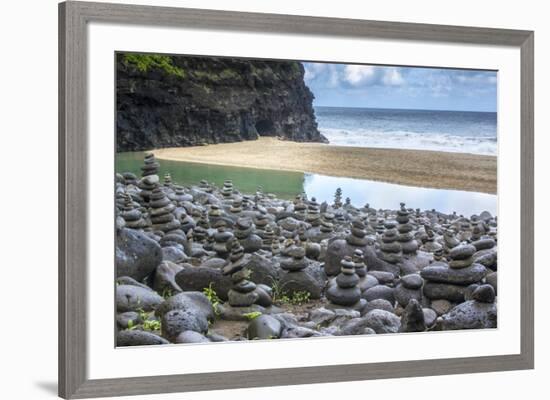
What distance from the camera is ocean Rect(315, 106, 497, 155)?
588cm

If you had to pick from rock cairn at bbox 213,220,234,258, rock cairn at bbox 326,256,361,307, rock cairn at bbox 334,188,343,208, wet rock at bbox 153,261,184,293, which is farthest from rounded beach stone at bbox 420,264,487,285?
wet rock at bbox 153,261,184,293

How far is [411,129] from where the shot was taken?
605 cm

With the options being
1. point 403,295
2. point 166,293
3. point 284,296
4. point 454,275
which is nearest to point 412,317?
point 403,295

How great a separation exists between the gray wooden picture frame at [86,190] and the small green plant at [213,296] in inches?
13.9

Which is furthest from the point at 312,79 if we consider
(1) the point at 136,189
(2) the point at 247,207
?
(1) the point at 136,189

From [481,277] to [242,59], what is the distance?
1.89 meters

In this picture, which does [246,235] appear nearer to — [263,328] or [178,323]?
[263,328]

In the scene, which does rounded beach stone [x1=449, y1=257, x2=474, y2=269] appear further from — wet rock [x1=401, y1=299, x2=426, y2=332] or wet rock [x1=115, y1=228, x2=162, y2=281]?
wet rock [x1=115, y1=228, x2=162, y2=281]

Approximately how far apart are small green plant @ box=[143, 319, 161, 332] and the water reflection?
1093 millimetres

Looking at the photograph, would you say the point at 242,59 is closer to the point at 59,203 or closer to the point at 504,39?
the point at 59,203

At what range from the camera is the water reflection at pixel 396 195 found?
5.80 m

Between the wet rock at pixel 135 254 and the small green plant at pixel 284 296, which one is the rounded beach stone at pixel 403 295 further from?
the wet rock at pixel 135 254

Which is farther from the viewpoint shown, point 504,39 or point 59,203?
point 504,39

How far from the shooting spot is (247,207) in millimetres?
5656
